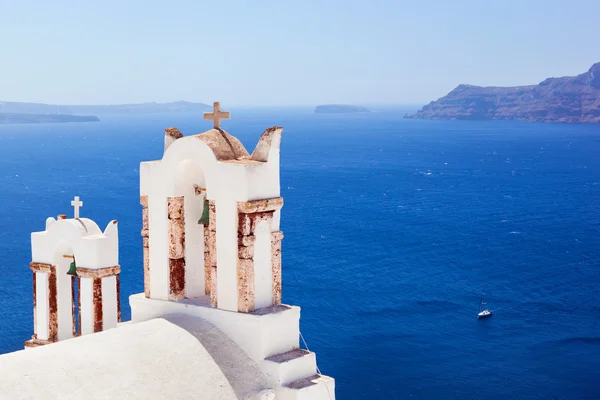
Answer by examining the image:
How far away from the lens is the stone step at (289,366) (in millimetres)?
10953

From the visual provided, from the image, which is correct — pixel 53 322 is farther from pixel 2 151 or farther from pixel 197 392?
pixel 2 151

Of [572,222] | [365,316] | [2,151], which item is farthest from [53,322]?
[2,151]

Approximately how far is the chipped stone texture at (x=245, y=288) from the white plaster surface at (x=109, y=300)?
128 inches

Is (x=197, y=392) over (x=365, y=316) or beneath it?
over

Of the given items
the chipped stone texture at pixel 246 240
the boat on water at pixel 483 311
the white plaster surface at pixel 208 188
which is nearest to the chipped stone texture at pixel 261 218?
the chipped stone texture at pixel 246 240

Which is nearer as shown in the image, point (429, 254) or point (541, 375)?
point (541, 375)

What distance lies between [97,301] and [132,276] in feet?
169

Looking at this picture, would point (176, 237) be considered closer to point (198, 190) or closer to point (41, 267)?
point (198, 190)

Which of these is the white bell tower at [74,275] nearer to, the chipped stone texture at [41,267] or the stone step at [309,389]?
the chipped stone texture at [41,267]

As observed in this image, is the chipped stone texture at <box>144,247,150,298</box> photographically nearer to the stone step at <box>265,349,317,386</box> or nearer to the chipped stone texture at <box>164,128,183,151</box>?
the chipped stone texture at <box>164,128,183,151</box>

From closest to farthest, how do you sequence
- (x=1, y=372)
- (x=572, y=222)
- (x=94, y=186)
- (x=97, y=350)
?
(x=1, y=372) → (x=97, y=350) → (x=572, y=222) → (x=94, y=186)

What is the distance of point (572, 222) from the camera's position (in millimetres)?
95438

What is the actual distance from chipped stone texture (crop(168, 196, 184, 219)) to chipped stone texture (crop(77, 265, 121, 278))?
78.4 inches

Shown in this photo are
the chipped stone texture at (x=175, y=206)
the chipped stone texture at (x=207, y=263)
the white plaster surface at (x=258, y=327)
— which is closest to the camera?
the white plaster surface at (x=258, y=327)
